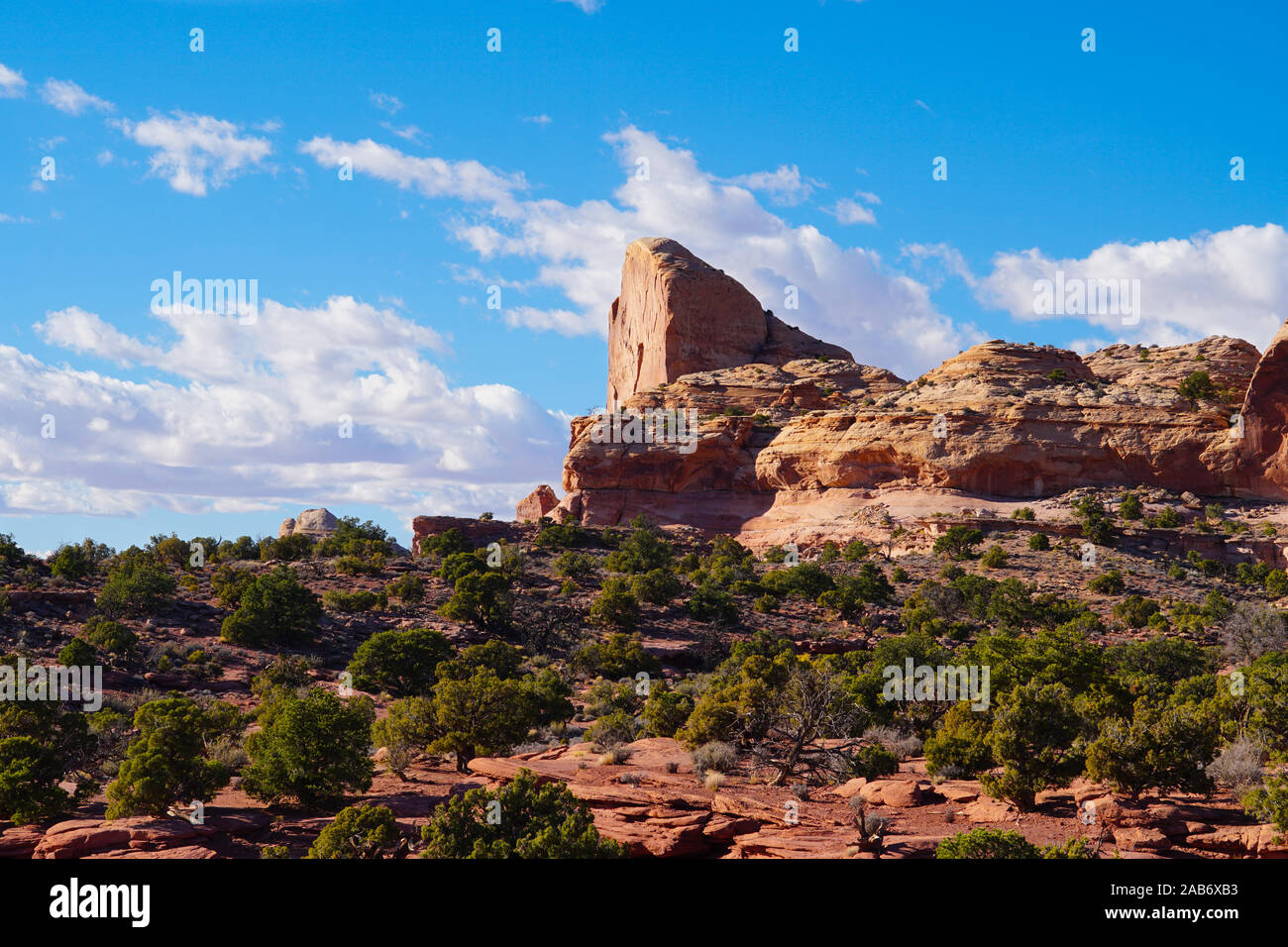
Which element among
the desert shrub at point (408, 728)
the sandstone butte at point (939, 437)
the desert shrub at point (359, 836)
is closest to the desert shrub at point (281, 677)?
the desert shrub at point (408, 728)

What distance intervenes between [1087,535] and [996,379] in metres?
17.5

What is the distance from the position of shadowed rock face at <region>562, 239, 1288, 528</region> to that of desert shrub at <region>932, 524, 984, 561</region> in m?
8.00

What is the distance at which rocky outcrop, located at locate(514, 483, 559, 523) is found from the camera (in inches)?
3189

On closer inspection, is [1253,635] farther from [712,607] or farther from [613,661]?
[613,661]

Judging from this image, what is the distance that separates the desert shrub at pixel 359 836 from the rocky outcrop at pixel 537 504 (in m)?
65.0

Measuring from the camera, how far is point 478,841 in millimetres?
13914

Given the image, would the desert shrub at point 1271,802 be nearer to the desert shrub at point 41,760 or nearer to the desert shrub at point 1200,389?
the desert shrub at point 41,760

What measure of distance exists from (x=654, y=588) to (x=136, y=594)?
22105 millimetres

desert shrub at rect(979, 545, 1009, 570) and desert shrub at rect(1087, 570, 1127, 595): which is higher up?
desert shrub at rect(979, 545, 1009, 570)

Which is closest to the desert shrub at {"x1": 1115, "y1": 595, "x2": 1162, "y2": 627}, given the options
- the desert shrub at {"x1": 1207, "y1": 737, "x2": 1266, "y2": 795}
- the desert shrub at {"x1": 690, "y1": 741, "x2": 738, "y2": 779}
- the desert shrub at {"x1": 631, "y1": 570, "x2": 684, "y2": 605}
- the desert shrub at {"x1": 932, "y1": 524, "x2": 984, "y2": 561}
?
the desert shrub at {"x1": 932, "y1": 524, "x2": 984, "y2": 561}

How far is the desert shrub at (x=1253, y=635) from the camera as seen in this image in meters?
35.5

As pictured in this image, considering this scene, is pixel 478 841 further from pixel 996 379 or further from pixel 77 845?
pixel 996 379

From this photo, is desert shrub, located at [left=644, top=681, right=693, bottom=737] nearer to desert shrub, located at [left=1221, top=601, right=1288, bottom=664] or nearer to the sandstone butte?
desert shrub, located at [left=1221, top=601, right=1288, bottom=664]
